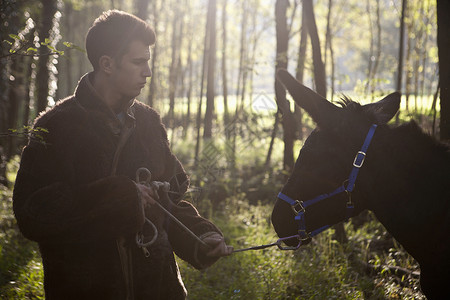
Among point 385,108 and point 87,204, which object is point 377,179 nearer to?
point 385,108

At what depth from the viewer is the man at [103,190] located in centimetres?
214

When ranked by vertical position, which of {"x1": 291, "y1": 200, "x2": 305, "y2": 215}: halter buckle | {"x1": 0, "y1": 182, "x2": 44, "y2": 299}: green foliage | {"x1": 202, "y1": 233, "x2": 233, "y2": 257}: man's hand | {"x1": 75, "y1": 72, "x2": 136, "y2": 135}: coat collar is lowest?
{"x1": 0, "y1": 182, "x2": 44, "y2": 299}: green foliage

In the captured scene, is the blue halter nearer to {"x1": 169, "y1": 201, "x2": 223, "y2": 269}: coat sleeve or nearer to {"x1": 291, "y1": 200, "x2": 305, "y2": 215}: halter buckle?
{"x1": 291, "y1": 200, "x2": 305, "y2": 215}: halter buckle

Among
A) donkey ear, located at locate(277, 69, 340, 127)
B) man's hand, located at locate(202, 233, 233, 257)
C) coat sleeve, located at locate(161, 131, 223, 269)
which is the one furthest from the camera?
coat sleeve, located at locate(161, 131, 223, 269)

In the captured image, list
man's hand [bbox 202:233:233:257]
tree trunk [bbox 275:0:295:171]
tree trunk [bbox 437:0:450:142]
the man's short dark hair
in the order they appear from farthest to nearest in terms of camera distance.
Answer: tree trunk [bbox 275:0:295:171], tree trunk [bbox 437:0:450:142], man's hand [bbox 202:233:233:257], the man's short dark hair

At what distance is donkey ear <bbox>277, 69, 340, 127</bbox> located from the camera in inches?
97.8

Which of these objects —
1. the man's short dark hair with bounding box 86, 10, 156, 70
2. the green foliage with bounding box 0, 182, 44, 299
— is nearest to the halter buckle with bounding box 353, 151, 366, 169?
the man's short dark hair with bounding box 86, 10, 156, 70

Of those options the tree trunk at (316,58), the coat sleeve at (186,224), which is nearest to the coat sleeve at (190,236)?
the coat sleeve at (186,224)

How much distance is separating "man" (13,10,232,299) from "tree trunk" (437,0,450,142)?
8.27 feet

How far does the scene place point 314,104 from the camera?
8.14 ft

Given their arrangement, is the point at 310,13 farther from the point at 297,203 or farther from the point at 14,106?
the point at 14,106

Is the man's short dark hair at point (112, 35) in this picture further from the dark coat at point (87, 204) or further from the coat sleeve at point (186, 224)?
the coat sleeve at point (186, 224)

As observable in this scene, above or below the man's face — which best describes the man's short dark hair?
above

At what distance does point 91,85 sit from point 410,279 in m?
3.64
